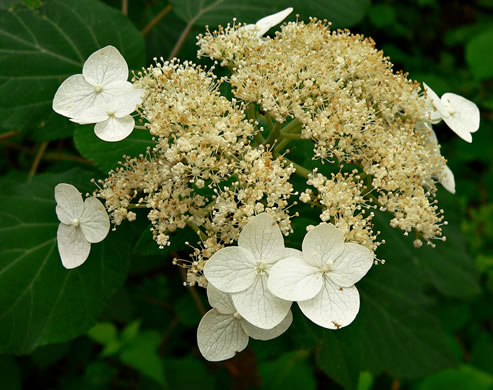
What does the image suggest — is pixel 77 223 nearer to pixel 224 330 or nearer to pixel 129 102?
pixel 129 102

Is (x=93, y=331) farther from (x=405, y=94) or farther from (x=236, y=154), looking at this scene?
(x=405, y=94)

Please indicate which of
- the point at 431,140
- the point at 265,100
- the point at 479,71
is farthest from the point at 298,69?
the point at 479,71

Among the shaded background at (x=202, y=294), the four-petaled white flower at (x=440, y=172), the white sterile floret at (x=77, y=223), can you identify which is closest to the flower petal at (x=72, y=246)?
the white sterile floret at (x=77, y=223)

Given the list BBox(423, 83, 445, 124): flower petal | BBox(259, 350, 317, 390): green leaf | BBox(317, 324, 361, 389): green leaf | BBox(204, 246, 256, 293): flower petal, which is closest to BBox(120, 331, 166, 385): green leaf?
BBox(259, 350, 317, 390): green leaf

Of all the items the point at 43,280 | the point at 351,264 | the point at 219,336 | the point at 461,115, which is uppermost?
the point at 461,115

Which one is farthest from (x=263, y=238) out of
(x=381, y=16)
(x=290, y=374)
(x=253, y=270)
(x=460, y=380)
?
(x=381, y=16)

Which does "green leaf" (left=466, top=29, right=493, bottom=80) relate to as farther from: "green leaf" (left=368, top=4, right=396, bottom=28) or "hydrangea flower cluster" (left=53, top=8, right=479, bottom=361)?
"hydrangea flower cluster" (left=53, top=8, right=479, bottom=361)

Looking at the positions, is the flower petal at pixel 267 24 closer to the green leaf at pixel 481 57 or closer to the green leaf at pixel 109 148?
the green leaf at pixel 109 148
